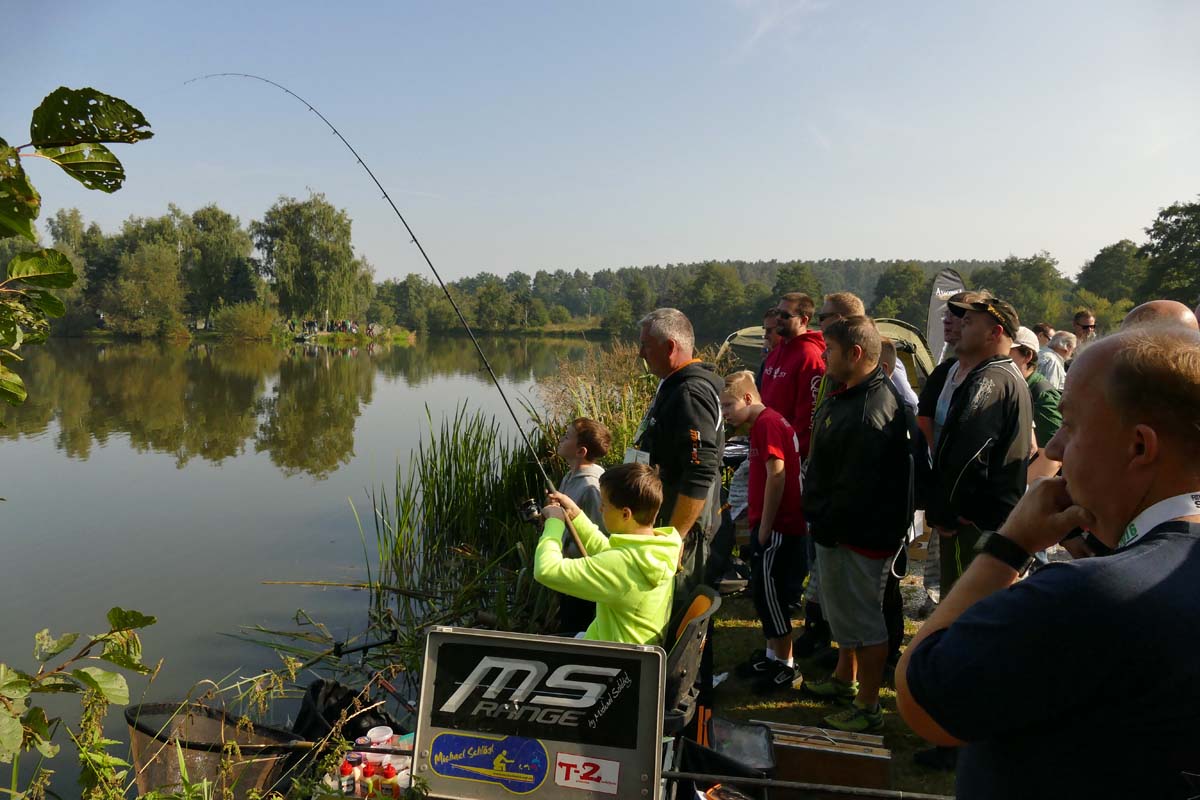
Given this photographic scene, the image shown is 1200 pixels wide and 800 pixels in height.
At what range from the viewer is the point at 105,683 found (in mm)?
1417

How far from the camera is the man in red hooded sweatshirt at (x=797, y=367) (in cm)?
494

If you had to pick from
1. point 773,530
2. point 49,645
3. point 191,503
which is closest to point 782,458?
point 773,530

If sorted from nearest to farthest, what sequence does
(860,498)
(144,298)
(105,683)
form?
(105,683) → (860,498) → (144,298)

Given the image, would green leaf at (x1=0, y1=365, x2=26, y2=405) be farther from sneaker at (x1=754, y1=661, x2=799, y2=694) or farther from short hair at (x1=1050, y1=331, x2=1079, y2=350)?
short hair at (x1=1050, y1=331, x2=1079, y2=350)

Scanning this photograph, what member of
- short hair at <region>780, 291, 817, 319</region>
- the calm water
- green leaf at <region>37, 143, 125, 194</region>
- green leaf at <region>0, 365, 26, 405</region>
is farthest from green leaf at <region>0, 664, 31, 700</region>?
short hair at <region>780, 291, 817, 319</region>

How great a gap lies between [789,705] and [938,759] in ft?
2.54

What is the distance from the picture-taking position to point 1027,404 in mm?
3396

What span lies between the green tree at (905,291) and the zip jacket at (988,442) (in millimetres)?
49989

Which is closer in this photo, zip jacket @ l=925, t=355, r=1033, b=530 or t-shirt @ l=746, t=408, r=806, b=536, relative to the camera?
zip jacket @ l=925, t=355, r=1033, b=530

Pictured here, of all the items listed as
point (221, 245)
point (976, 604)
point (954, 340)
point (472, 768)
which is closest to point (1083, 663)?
point (976, 604)

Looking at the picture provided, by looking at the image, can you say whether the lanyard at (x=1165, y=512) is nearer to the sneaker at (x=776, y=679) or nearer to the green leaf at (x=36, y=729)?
the green leaf at (x=36, y=729)

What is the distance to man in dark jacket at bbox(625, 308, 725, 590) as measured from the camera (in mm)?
3320

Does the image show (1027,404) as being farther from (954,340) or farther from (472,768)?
(472,768)

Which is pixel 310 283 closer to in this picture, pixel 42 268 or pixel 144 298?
pixel 144 298
